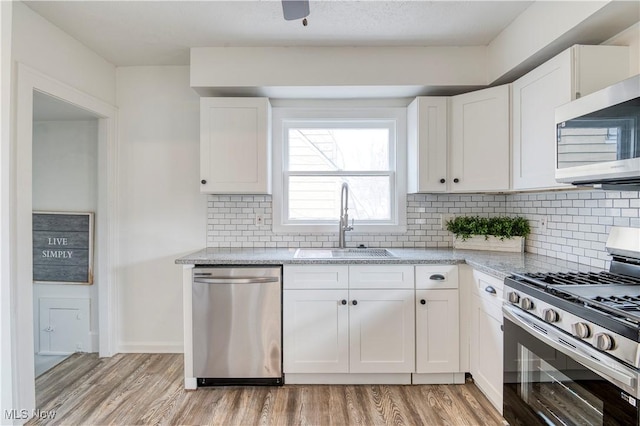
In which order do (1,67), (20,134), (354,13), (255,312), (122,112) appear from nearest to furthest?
(1,67) < (20,134) < (354,13) < (255,312) < (122,112)

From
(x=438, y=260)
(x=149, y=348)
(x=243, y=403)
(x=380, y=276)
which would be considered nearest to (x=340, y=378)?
(x=243, y=403)

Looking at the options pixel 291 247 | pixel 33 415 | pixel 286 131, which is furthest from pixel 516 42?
pixel 33 415

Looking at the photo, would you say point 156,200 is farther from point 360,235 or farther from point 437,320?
point 437,320

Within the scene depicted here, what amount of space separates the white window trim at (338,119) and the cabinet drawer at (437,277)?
674 millimetres

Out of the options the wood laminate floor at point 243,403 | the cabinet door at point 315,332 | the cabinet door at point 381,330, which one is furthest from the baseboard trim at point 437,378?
the cabinet door at point 315,332

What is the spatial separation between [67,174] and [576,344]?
3.78 metres

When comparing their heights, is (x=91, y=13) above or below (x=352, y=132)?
above

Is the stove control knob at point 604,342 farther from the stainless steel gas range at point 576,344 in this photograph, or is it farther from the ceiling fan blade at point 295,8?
the ceiling fan blade at point 295,8

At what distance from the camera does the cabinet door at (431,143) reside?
263 centimetres

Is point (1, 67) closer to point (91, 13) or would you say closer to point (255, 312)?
point (91, 13)

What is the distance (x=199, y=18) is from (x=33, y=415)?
2.72m

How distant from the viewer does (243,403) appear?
7.18 ft

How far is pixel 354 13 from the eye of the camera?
214 cm

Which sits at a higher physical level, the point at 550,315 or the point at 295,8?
the point at 295,8
